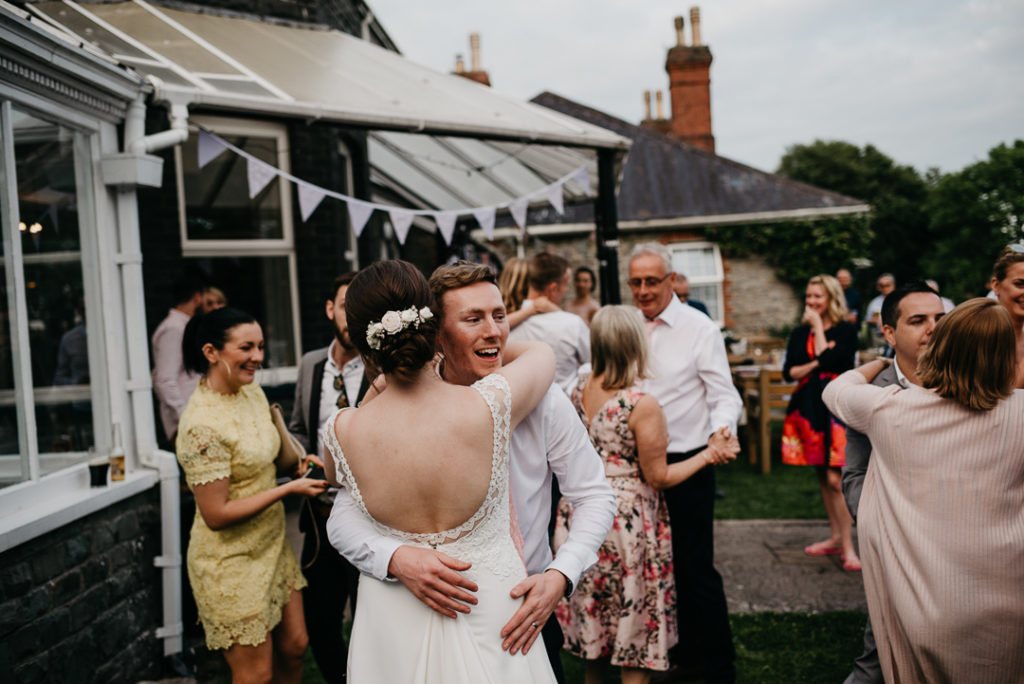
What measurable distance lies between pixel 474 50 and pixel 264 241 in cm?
1385

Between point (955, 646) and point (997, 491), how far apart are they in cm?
50

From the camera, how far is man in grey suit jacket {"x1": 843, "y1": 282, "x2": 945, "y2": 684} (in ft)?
9.18

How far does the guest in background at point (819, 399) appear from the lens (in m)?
5.43

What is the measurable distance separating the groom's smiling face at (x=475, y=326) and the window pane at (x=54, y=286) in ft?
7.98

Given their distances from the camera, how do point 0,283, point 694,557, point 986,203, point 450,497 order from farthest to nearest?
point 986,203, point 694,557, point 0,283, point 450,497

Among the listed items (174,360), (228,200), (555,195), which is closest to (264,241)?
(228,200)

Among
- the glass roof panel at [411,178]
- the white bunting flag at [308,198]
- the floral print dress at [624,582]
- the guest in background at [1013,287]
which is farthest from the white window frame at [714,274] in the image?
the floral print dress at [624,582]

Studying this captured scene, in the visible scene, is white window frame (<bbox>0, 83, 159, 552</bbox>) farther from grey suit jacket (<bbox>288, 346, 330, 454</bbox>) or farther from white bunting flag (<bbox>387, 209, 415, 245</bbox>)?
white bunting flag (<bbox>387, 209, 415, 245</bbox>)

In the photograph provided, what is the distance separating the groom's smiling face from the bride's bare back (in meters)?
0.20

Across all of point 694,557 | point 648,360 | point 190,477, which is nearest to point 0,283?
point 190,477

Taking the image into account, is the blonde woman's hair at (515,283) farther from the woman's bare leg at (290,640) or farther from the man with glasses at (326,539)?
the woman's bare leg at (290,640)

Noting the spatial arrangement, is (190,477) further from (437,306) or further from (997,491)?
(997,491)

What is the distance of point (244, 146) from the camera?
6785mm

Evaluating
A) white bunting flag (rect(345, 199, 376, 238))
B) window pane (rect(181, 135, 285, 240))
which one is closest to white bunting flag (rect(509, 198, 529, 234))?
white bunting flag (rect(345, 199, 376, 238))
